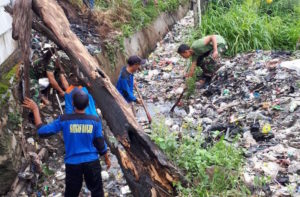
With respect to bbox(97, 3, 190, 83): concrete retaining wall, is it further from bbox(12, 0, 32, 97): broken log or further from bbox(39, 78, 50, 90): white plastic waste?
bbox(12, 0, 32, 97): broken log

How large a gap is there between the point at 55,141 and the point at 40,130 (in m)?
1.63

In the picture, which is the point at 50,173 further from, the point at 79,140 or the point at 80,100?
the point at 80,100

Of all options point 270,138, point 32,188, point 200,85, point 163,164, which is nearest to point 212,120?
point 270,138

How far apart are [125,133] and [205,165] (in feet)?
2.95

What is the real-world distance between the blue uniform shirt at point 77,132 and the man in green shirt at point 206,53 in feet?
10.2

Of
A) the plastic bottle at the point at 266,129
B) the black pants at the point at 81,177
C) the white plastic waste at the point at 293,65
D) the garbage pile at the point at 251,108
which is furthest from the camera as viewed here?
the white plastic waste at the point at 293,65

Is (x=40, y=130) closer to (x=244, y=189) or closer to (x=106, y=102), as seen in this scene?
(x=106, y=102)

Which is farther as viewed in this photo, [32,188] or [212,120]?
[212,120]

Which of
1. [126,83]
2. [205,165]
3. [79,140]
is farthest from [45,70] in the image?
[205,165]

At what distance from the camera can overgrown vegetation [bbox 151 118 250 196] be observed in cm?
320

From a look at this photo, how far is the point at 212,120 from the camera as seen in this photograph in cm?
548

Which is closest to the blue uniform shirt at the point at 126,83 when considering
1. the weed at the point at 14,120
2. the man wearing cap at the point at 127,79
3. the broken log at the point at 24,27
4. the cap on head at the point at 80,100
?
the man wearing cap at the point at 127,79

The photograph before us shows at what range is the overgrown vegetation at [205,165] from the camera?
3.20m

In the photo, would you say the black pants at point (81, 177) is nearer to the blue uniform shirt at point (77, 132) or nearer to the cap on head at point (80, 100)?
the blue uniform shirt at point (77, 132)
